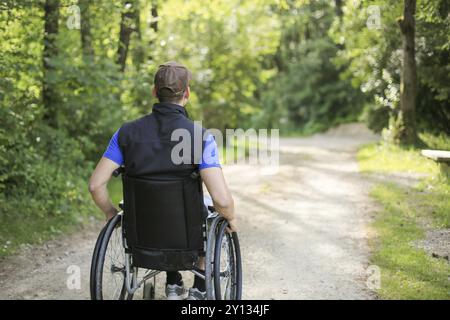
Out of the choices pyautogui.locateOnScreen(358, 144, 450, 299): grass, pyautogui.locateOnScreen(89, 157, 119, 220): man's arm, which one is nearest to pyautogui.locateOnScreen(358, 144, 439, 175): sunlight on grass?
pyautogui.locateOnScreen(358, 144, 450, 299): grass

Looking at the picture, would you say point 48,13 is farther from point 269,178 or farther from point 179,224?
point 179,224

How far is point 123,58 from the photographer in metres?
10.8

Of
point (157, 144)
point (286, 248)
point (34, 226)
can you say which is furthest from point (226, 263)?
point (34, 226)

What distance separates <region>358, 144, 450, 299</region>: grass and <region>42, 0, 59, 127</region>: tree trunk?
477cm

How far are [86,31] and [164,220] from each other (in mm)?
6403

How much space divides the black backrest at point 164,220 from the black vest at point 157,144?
56 millimetres

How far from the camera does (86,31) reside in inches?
351

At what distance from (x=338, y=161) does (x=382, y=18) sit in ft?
10.4

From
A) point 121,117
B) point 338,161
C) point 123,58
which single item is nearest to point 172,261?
point 121,117

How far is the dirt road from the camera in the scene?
455 centimetres

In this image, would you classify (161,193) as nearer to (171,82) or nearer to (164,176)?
(164,176)

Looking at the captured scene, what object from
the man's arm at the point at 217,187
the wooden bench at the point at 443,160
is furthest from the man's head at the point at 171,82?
the wooden bench at the point at 443,160

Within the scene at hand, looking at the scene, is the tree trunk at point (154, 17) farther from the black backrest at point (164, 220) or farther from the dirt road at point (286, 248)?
the black backrest at point (164, 220)

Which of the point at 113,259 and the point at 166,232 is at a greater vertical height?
the point at 166,232
